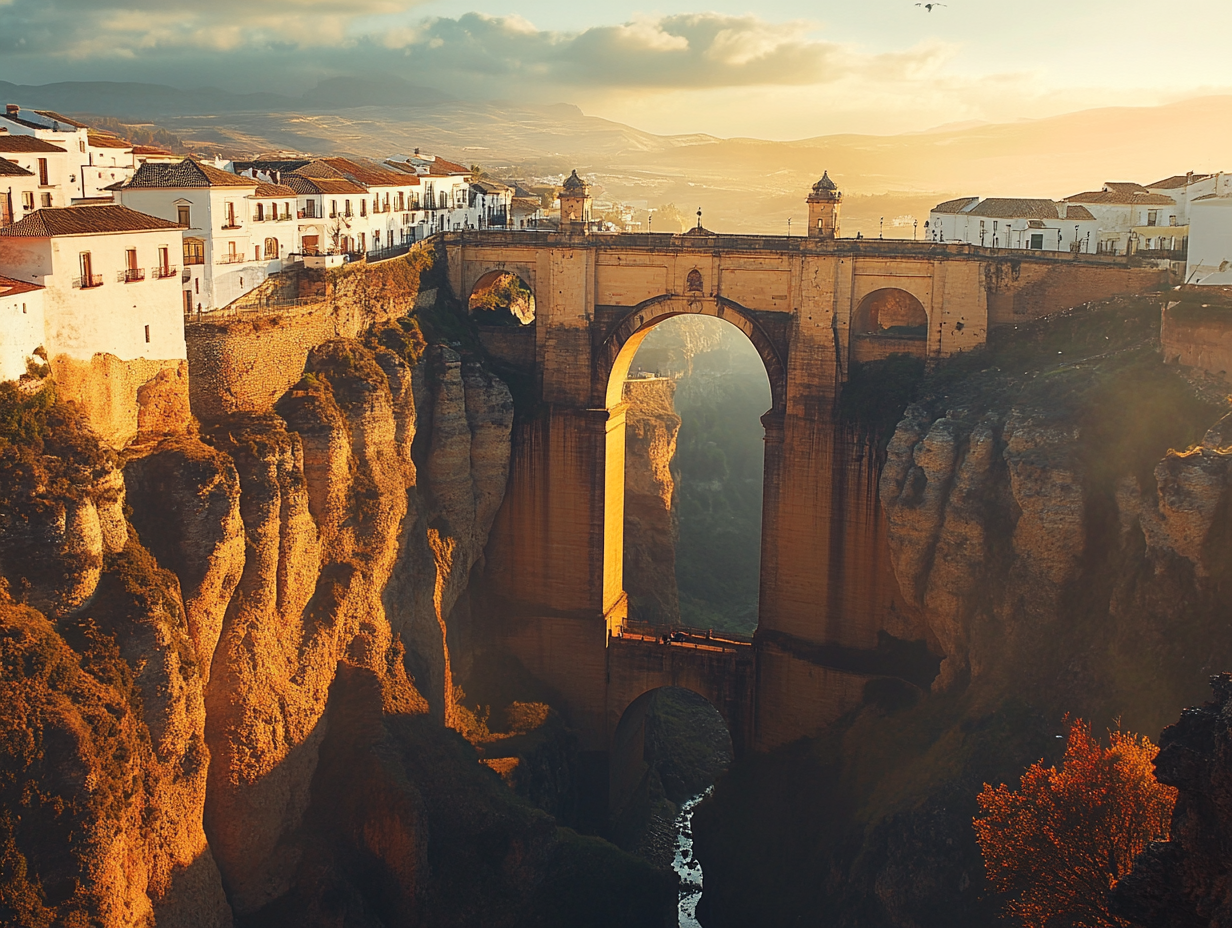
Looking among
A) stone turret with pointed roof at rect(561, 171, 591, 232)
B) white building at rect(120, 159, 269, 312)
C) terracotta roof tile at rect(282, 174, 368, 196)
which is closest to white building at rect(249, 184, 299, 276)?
terracotta roof tile at rect(282, 174, 368, 196)

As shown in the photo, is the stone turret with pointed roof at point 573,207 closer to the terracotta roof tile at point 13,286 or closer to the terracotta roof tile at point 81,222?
the terracotta roof tile at point 81,222

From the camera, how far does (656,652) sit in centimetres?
5225

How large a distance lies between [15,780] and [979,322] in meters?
35.3

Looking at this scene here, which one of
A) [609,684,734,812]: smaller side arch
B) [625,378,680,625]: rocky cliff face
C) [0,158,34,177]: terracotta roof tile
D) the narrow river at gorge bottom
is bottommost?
the narrow river at gorge bottom

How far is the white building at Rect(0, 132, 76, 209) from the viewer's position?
44938 mm

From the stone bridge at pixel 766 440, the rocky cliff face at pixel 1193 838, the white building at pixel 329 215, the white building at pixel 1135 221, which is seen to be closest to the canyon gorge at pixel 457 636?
the stone bridge at pixel 766 440

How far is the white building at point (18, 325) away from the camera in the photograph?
3192cm

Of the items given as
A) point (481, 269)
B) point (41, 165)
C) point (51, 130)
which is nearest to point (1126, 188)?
point (481, 269)

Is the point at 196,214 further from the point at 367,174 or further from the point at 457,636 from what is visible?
the point at 457,636

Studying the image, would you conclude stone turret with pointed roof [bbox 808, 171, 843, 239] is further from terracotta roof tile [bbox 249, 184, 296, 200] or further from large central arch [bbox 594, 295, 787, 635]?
terracotta roof tile [bbox 249, 184, 296, 200]

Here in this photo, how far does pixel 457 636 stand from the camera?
Result: 5091cm

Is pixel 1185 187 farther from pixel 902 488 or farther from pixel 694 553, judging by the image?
pixel 694 553

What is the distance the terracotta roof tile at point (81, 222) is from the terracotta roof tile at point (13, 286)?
118 cm

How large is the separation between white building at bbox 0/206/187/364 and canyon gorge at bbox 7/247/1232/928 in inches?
87.0
